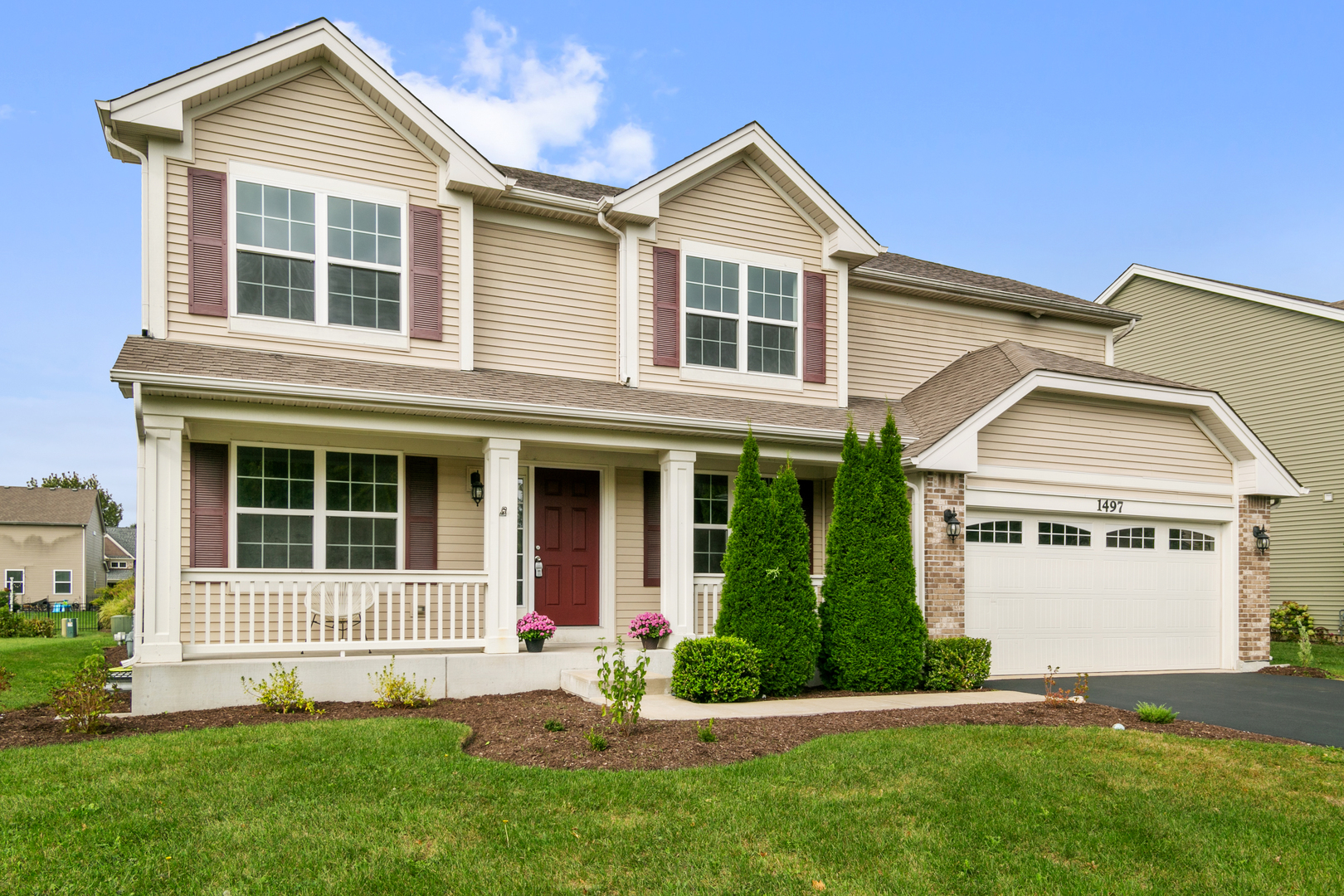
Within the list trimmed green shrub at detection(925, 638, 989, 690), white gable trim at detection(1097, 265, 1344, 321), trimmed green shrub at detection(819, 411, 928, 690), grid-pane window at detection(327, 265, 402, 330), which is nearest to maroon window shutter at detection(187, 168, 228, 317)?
grid-pane window at detection(327, 265, 402, 330)

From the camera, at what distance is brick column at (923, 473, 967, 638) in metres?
10.6

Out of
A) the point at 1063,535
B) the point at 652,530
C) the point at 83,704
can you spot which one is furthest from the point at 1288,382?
the point at 83,704

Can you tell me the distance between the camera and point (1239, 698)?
9.82 m

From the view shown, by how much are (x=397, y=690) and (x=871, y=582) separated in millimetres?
5102

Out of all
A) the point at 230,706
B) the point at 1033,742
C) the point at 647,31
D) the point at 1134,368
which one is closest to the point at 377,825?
the point at 230,706

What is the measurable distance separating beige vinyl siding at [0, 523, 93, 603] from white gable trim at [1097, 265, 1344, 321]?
41632 mm

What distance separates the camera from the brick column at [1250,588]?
40.7 ft

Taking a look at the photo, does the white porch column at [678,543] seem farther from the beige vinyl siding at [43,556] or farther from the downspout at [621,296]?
the beige vinyl siding at [43,556]

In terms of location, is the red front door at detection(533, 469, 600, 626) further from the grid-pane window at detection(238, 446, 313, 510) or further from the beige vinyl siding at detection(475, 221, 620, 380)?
the grid-pane window at detection(238, 446, 313, 510)

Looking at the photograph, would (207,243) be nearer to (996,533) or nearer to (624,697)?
(624,697)

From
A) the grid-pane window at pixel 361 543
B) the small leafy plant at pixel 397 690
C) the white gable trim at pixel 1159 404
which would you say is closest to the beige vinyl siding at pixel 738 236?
the white gable trim at pixel 1159 404

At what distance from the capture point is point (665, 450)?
10367 mm

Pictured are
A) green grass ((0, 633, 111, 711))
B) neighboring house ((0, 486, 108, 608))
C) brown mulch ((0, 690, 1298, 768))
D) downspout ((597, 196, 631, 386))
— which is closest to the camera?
brown mulch ((0, 690, 1298, 768))

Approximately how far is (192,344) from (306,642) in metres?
3.33
